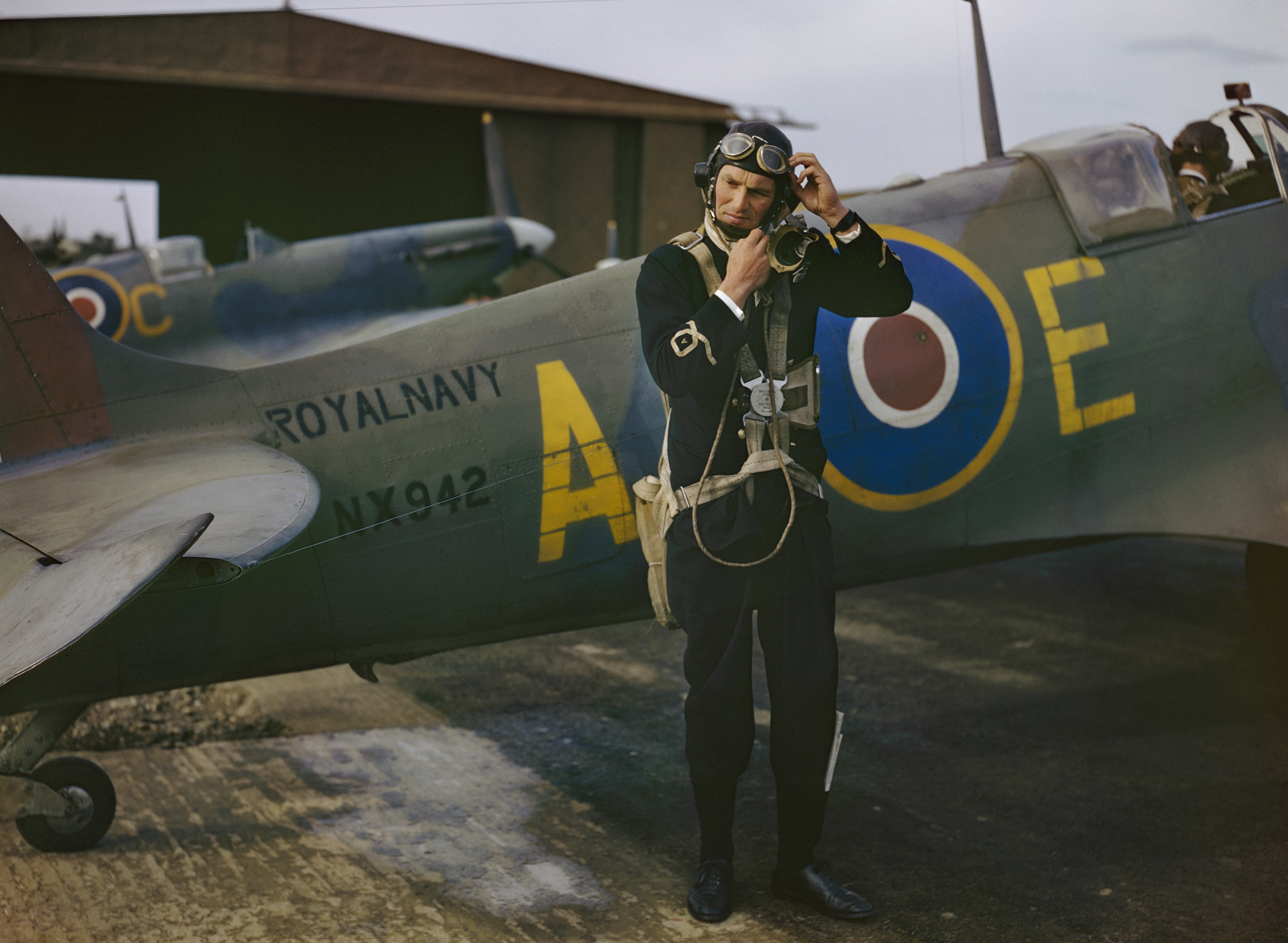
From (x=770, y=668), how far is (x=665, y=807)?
110 centimetres

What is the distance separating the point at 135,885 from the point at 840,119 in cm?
345

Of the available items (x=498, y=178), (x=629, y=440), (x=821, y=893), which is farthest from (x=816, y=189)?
(x=498, y=178)

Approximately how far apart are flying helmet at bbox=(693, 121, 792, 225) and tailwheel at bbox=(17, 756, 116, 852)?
270 cm

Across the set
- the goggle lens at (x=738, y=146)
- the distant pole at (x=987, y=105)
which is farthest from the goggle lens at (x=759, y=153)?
the distant pole at (x=987, y=105)

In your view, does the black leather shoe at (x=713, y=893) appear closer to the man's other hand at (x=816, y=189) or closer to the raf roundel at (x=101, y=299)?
the man's other hand at (x=816, y=189)

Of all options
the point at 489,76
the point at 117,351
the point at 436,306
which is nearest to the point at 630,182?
the point at 489,76

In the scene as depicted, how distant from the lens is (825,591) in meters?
2.90

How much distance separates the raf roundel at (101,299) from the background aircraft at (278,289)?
0.01 meters

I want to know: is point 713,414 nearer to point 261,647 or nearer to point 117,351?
point 261,647

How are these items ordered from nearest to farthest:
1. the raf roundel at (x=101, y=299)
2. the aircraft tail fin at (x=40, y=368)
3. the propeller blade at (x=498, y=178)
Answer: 1. the aircraft tail fin at (x=40, y=368)
2. the raf roundel at (x=101, y=299)
3. the propeller blade at (x=498, y=178)

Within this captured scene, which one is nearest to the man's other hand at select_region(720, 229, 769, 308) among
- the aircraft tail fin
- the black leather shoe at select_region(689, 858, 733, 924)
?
the black leather shoe at select_region(689, 858, 733, 924)

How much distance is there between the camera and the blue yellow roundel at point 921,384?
3643mm

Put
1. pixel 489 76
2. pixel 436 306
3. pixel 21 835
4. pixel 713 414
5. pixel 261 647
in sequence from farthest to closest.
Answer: pixel 489 76, pixel 436 306, pixel 21 835, pixel 261 647, pixel 713 414

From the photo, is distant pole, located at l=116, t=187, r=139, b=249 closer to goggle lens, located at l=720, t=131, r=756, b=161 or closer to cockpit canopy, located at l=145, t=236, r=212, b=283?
cockpit canopy, located at l=145, t=236, r=212, b=283
